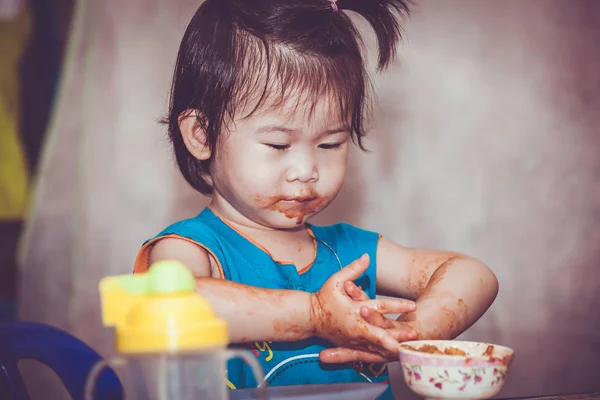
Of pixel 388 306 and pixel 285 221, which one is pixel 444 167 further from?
pixel 388 306

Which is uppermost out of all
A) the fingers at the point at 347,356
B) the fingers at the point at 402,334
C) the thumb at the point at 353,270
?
the thumb at the point at 353,270

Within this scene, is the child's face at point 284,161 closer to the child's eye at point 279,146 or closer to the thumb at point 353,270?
the child's eye at point 279,146

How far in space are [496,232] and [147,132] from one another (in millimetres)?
972

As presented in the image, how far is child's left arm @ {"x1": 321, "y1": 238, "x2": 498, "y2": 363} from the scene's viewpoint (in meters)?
0.87

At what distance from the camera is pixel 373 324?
830 millimetres

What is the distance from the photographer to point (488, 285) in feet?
3.44

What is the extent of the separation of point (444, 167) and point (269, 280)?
3.58ft

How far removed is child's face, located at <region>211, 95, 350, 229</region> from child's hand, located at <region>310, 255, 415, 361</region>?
8.5 inches

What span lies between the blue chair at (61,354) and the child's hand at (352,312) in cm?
30

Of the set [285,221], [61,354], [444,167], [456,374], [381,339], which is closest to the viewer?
[456,374]

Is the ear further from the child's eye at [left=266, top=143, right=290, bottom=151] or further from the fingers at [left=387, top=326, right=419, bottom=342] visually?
the fingers at [left=387, top=326, right=419, bottom=342]

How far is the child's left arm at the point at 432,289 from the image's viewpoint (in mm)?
874

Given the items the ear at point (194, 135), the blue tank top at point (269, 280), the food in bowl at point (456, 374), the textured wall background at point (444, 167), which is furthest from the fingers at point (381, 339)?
the textured wall background at point (444, 167)

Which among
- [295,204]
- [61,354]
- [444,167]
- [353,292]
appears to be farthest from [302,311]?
[444,167]
